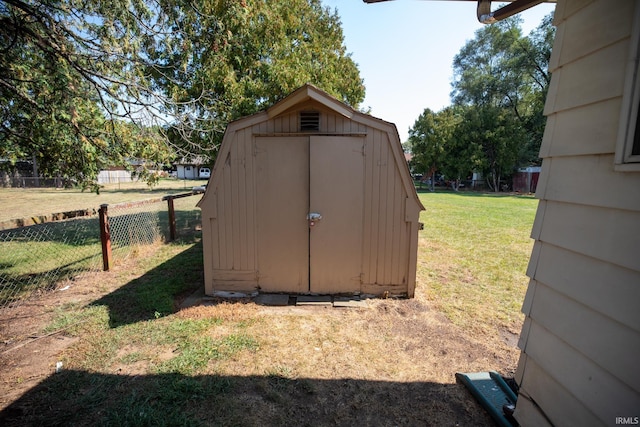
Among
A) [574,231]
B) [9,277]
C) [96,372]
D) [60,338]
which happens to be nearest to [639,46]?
[574,231]

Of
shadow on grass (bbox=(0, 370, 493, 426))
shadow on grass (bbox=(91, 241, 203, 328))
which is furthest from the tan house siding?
shadow on grass (bbox=(91, 241, 203, 328))

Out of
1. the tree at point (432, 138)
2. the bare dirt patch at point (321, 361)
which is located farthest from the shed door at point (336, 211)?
the tree at point (432, 138)

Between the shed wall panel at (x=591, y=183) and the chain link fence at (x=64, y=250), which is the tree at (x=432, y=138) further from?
the shed wall panel at (x=591, y=183)

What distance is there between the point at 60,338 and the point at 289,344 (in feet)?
8.49

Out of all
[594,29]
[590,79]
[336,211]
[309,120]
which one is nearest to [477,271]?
[336,211]

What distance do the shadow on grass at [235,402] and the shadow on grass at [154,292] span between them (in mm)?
1152

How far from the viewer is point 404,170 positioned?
4.36 metres

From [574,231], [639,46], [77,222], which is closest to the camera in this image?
[639,46]

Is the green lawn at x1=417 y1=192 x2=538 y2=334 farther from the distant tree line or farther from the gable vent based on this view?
the distant tree line

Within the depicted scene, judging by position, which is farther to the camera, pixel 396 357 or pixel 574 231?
pixel 396 357

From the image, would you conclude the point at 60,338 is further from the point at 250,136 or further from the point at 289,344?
the point at 250,136

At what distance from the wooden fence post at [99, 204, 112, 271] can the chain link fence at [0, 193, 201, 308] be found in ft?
0.34

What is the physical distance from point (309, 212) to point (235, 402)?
2.56 meters

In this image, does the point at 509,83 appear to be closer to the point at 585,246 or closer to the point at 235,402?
the point at 585,246
